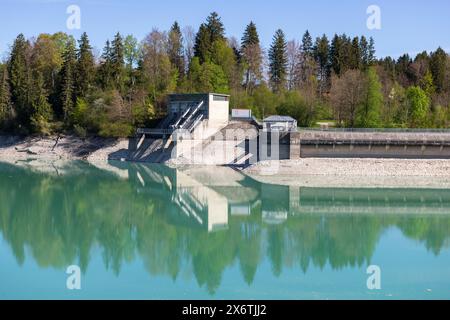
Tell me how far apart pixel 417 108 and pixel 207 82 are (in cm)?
1938

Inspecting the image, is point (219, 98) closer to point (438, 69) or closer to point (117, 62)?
point (117, 62)

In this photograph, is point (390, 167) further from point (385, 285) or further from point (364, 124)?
point (385, 285)

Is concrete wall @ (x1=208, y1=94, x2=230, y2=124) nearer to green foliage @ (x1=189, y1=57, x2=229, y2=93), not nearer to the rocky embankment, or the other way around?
green foliage @ (x1=189, y1=57, x2=229, y2=93)

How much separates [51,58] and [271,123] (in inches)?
1297

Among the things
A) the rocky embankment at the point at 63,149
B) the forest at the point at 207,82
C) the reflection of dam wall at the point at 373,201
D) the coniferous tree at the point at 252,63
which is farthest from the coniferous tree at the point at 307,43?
the reflection of dam wall at the point at 373,201

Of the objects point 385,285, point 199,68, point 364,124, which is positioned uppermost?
point 199,68

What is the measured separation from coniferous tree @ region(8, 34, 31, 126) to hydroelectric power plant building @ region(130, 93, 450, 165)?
1379 cm

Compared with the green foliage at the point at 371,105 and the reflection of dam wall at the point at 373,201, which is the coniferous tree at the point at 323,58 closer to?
the green foliage at the point at 371,105

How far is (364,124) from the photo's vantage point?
4644cm

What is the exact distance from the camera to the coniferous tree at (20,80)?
52.5 meters

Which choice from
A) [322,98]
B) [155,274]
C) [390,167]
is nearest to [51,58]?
[322,98]

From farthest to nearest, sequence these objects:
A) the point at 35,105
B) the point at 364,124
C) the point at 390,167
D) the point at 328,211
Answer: the point at 35,105 < the point at 364,124 < the point at 390,167 < the point at 328,211

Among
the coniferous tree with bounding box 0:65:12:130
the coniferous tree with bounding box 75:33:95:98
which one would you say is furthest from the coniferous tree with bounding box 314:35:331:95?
the coniferous tree with bounding box 0:65:12:130

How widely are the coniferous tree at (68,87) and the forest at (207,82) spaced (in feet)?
0.33
